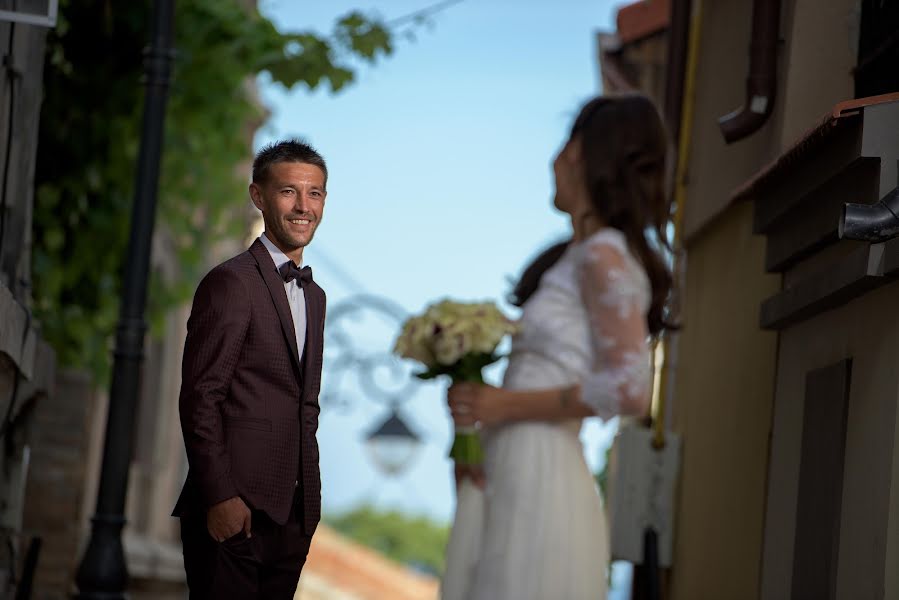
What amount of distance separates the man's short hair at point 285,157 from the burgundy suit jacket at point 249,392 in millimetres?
169

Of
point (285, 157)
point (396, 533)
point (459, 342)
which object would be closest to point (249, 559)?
point (285, 157)

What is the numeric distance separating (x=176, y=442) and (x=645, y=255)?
17.3m

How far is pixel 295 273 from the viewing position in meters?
3.40

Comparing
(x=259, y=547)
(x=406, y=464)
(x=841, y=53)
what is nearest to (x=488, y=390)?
(x=259, y=547)

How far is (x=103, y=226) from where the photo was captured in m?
11.0

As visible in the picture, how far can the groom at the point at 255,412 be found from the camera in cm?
333

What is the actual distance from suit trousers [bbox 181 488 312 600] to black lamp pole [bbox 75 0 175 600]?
4.12 m

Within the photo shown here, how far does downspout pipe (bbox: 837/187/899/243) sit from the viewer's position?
406cm

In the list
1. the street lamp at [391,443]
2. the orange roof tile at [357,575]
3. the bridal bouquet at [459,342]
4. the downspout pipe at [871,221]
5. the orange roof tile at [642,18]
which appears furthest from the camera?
the orange roof tile at [357,575]

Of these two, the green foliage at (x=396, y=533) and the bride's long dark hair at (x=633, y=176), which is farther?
the green foliage at (x=396, y=533)

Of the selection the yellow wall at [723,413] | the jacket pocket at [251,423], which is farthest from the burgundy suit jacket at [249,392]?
the yellow wall at [723,413]

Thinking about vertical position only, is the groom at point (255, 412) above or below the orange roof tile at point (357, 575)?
above

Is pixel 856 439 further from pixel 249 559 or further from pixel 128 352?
pixel 128 352

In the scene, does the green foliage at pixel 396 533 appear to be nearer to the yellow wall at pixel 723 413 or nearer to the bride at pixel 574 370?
the yellow wall at pixel 723 413
